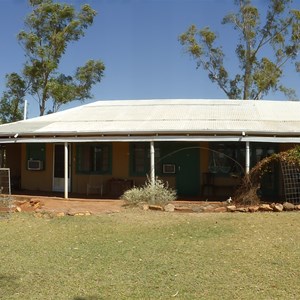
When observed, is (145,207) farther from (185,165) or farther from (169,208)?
(185,165)

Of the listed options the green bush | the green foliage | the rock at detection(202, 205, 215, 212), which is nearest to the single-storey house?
the green bush

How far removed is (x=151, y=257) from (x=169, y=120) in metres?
8.79

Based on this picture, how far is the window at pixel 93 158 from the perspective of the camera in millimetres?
16312

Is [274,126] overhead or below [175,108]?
below

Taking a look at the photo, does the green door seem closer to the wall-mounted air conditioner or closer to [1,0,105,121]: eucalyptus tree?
the wall-mounted air conditioner

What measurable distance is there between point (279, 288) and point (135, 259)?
2.42 m

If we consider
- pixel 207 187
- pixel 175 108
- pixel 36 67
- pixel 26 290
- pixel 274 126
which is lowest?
pixel 26 290

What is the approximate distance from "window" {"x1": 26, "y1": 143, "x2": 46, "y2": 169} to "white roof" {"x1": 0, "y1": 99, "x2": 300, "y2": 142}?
3.19 feet

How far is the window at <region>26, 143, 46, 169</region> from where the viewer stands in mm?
17141

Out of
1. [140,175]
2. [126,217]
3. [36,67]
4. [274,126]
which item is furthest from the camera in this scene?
[36,67]

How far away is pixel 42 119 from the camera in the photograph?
17656 millimetres

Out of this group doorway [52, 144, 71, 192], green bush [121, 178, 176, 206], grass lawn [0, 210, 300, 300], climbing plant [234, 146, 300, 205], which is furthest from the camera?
doorway [52, 144, 71, 192]

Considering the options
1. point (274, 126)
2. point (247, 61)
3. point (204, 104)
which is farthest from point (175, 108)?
point (247, 61)

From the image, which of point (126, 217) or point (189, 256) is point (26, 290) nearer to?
point (189, 256)
